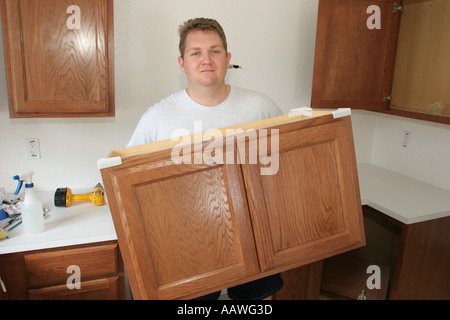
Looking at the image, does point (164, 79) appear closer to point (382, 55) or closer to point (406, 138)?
point (382, 55)

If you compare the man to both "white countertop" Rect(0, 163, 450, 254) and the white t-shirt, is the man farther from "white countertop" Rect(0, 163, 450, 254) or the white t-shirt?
"white countertop" Rect(0, 163, 450, 254)

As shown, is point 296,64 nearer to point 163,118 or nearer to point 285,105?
point 285,105

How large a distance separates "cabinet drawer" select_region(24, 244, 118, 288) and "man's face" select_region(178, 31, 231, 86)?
0.83m

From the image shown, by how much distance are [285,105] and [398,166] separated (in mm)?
912

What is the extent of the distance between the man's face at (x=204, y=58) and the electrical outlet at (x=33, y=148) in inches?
38.4

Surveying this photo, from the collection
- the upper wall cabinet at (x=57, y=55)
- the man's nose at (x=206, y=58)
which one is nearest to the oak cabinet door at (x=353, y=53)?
the man's nose at (x=206, y=58)

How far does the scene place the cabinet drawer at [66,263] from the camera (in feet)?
4.99

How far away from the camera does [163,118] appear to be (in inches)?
63.8

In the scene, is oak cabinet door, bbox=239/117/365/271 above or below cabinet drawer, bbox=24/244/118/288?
above

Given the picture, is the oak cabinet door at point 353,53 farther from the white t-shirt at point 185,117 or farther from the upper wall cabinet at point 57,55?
the upper wall cabinet at point 57,55

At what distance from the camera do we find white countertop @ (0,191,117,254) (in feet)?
4.92

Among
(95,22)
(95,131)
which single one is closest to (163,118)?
(95,22)

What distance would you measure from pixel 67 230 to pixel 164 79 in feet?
3.25

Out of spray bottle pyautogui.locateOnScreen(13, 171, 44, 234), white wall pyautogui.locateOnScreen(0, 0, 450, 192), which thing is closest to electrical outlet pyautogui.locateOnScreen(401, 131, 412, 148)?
white wall pyautogui.locateOnScreen(0, 0, 450, 192)
